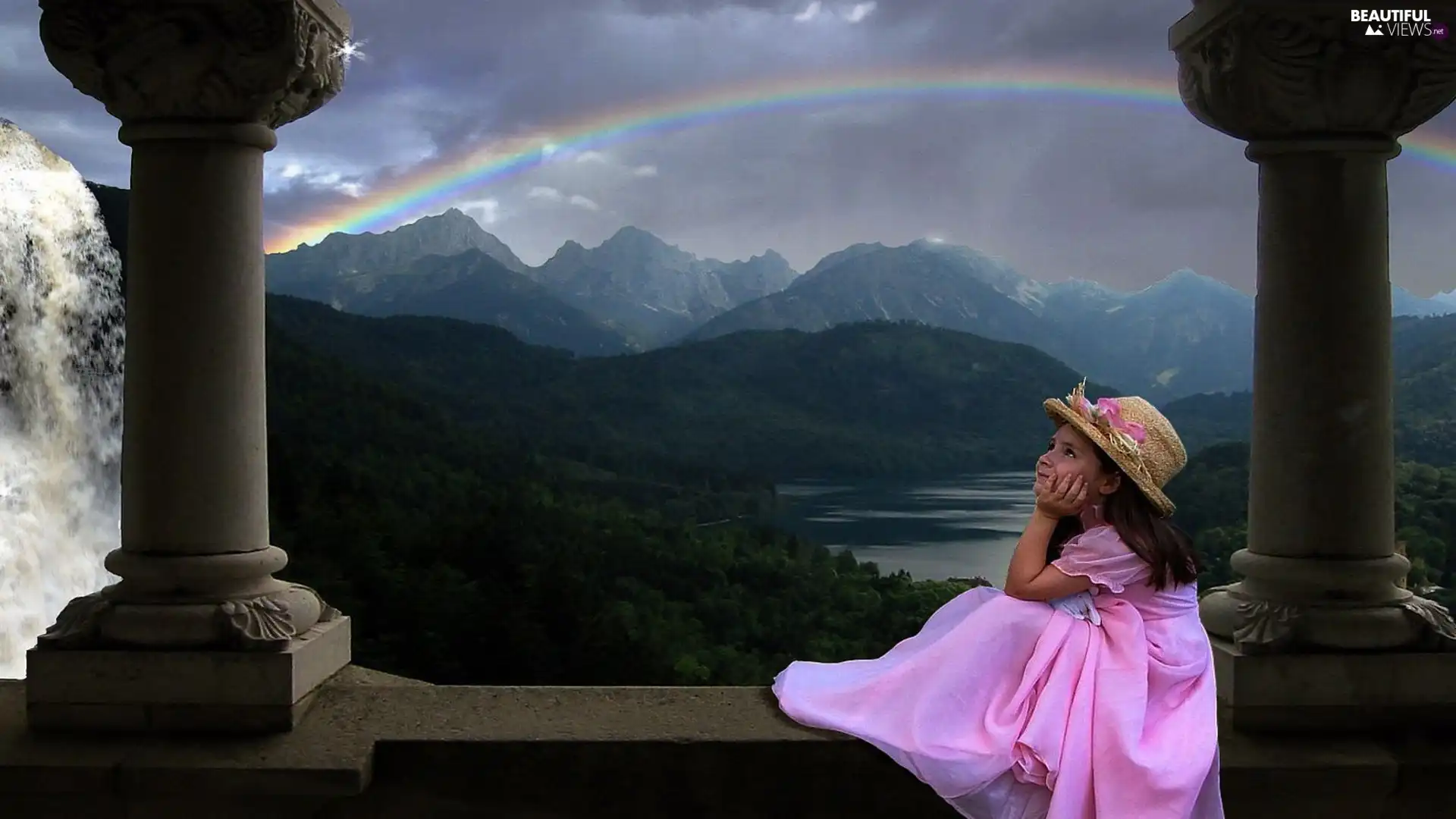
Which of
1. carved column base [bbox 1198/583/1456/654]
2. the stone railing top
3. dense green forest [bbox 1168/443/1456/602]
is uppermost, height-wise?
carved column base [bbox 1198/583/1456/654]

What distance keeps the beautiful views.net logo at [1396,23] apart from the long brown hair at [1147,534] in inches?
82.0

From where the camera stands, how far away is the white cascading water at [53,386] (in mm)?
17656

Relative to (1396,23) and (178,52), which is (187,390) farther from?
(1396,23)

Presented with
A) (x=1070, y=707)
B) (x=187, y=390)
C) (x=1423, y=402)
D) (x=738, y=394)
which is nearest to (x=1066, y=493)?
(x=1070, y=707)

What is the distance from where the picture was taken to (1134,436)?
3873 millimetres

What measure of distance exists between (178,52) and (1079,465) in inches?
143

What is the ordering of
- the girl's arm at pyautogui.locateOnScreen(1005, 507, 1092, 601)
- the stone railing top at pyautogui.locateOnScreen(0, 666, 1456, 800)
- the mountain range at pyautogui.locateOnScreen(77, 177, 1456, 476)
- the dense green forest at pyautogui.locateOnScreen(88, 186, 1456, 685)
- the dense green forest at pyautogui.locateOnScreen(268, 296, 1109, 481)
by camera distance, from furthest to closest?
1. the mountain range at pyautogui.locateOnScreen(77, 177, 1456, 476)
2. the dense green forest at pyautogui.locateOnScreen(268, 296, 1109, 481)
3. the dense green forest at pyautogui.locateOnScreen(88, 186, 1456, 685)
4. the stone railing top at pyautogui.locateOnScreen(0, 666, 1456, 800)
5. the girl's arm at pyautogui.locateOnScreen(1005, 507, 1092, 601)

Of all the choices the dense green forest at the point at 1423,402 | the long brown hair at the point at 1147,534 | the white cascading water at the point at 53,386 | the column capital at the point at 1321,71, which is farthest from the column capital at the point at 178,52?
the dense green forest at the point at 1423,402

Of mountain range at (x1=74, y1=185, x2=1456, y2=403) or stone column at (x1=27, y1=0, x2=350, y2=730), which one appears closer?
stone column at (x1=27, y1=0, x2=350, y2=730)

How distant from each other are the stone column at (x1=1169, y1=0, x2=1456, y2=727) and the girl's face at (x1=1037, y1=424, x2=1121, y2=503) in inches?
46.5

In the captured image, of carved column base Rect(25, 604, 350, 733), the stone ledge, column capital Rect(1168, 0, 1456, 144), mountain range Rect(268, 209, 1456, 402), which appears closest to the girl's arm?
the stone ledge

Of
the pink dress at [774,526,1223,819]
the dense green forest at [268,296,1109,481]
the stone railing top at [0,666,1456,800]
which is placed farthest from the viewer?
the dense green forest at [268,296,1109,481]

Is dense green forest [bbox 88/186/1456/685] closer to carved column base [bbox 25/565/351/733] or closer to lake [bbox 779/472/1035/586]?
lake [bbox 779/472/1035/586]

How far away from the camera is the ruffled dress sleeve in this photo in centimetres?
391
